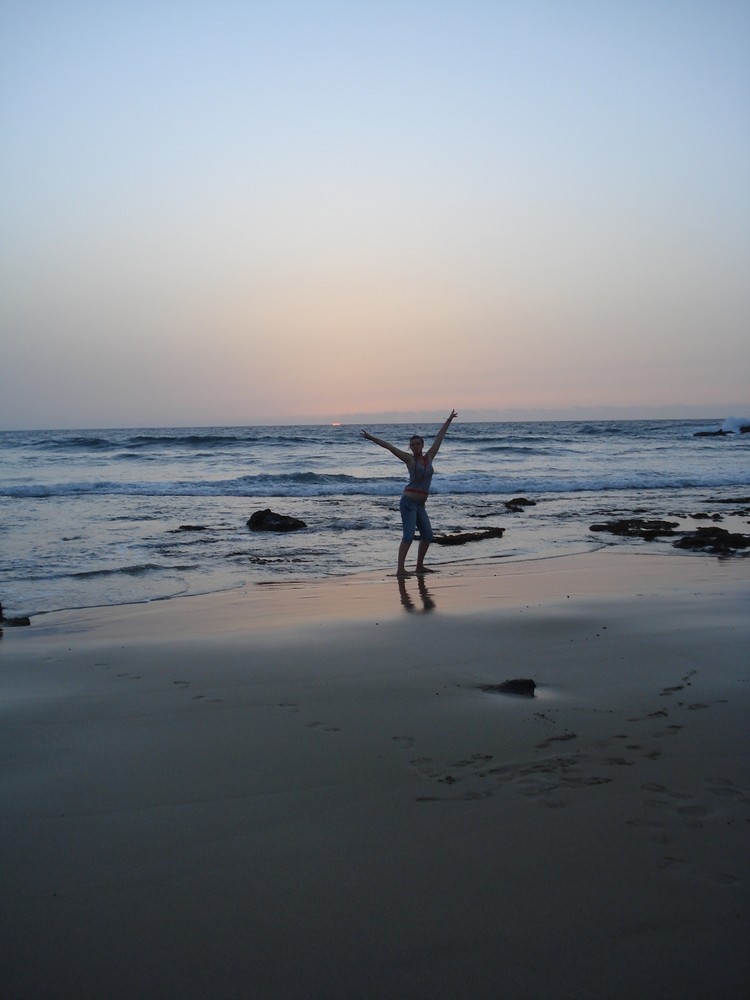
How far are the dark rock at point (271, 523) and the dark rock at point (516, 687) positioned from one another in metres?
10.1

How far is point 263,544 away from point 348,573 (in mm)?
3086

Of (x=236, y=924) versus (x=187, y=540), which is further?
(x=187, y=540)

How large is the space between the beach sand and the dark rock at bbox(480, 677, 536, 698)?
0.25ft

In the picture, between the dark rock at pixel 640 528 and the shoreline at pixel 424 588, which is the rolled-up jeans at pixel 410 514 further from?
the dark rock at pixel 640 528

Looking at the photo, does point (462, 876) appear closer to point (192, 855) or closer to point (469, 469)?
point (192, 855)

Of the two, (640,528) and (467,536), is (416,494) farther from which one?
(640,528)

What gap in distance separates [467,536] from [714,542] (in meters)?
3.80

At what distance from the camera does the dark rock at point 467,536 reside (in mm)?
12797

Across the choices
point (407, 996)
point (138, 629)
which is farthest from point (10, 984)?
point (138, 629)

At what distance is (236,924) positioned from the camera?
2.45 metres

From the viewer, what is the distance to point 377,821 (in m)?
3.09

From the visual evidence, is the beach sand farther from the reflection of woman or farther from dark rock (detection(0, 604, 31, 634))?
the reflection of woman

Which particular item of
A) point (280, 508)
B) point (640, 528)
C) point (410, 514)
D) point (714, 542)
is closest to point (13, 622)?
point (410, 514)

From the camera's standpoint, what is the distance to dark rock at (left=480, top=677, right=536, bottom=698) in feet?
15.5
